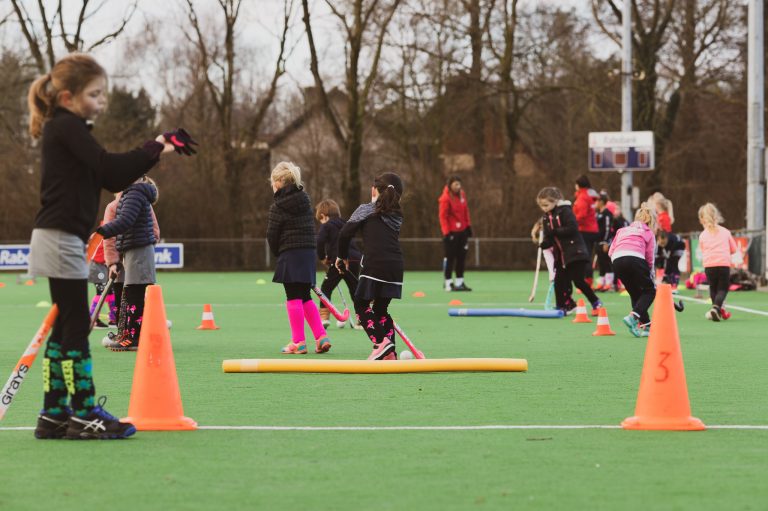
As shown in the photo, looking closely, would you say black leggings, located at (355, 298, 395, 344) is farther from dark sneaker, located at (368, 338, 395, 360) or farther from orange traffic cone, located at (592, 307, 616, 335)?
orange traffic cone, located at (592, 307, 616, 335)

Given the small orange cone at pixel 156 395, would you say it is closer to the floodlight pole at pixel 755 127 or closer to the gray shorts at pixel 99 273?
the gray shorts at pixel 99 273

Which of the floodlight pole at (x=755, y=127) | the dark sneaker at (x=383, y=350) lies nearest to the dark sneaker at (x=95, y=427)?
the dark sneaker at (x=383, y=350)

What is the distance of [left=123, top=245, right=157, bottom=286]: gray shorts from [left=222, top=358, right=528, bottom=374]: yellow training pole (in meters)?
2.66

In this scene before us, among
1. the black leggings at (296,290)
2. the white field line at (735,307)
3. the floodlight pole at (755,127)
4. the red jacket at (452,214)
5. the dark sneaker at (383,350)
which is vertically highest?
the floodlight pole at (755,127)

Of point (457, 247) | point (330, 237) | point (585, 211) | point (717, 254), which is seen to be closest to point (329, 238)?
point (330, 237)

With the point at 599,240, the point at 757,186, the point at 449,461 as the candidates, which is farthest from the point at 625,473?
the point at 757,186

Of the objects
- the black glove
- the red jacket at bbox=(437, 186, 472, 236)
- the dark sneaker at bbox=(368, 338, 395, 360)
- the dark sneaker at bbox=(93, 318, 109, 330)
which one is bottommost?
the dark sneaker at bbox=(93, 318, 109, 330)

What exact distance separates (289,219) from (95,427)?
17.1ft

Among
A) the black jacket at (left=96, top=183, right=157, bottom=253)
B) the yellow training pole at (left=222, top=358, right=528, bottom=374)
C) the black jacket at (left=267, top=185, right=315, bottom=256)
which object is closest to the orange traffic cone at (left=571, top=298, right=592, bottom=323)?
the black jacket at (left=267, top=185, right=315, bottom=256)

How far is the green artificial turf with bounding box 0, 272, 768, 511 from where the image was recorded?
5285 millimetres

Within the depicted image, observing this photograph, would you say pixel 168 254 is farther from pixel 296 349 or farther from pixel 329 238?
pixel 296 349

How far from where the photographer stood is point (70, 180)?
6328 mm

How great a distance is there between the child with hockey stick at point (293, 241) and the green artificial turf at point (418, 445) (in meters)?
0.46

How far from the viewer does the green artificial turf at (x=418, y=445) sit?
17.3 feet
